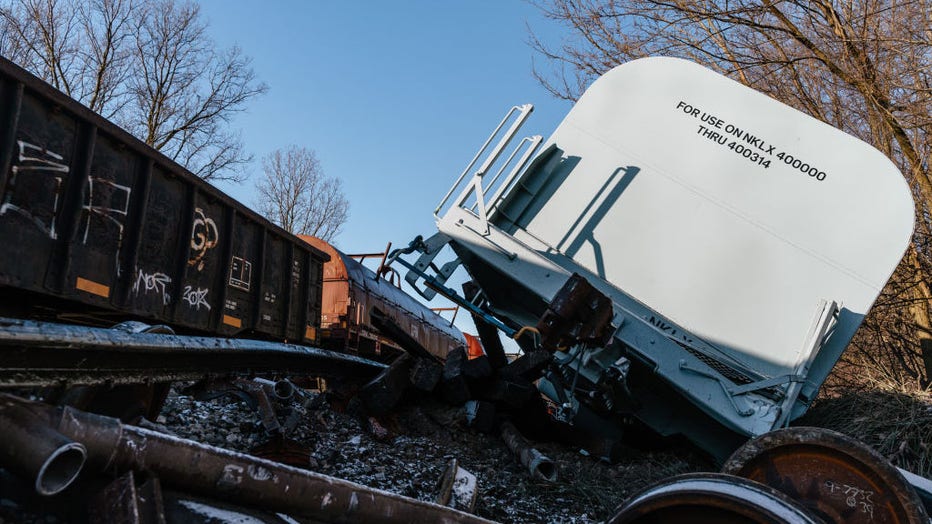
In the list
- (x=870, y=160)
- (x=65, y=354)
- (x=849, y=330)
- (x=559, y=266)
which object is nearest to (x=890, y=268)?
(x=849, y=330)

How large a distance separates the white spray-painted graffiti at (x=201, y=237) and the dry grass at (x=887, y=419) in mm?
6432

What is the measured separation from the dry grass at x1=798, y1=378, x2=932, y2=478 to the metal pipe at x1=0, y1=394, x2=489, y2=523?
481cm

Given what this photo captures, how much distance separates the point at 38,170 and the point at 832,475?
5.49m

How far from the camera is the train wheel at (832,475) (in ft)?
7.04

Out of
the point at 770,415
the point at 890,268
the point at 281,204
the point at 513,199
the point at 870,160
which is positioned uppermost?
the point at 870,160

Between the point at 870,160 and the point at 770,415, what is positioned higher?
the point at 870,160

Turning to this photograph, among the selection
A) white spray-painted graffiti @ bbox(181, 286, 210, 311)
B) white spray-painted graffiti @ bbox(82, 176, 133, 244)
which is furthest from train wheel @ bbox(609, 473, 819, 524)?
white spray-painted graffiti @ bbox(181, 286, 210, 311)

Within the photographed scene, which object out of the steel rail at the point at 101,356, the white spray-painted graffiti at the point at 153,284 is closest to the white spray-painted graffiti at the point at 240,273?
the white spray-painted graffiti at the point at 153,284

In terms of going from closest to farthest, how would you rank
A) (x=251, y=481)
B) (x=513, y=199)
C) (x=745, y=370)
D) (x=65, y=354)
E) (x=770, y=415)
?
(x=251, y=481), (x=65, y=354), (x=770, y=415), (x=745, y=370), (x=513, y=199)

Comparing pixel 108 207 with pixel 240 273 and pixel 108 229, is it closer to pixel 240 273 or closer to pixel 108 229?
pixel 108 229

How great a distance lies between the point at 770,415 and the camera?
17.0 ft

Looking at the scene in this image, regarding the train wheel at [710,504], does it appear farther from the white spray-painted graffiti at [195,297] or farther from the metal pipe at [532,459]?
the white spray-painted graffiti at [195,297]

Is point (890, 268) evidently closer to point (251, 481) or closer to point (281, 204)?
point (251, 481)

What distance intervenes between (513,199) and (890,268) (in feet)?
11.3
